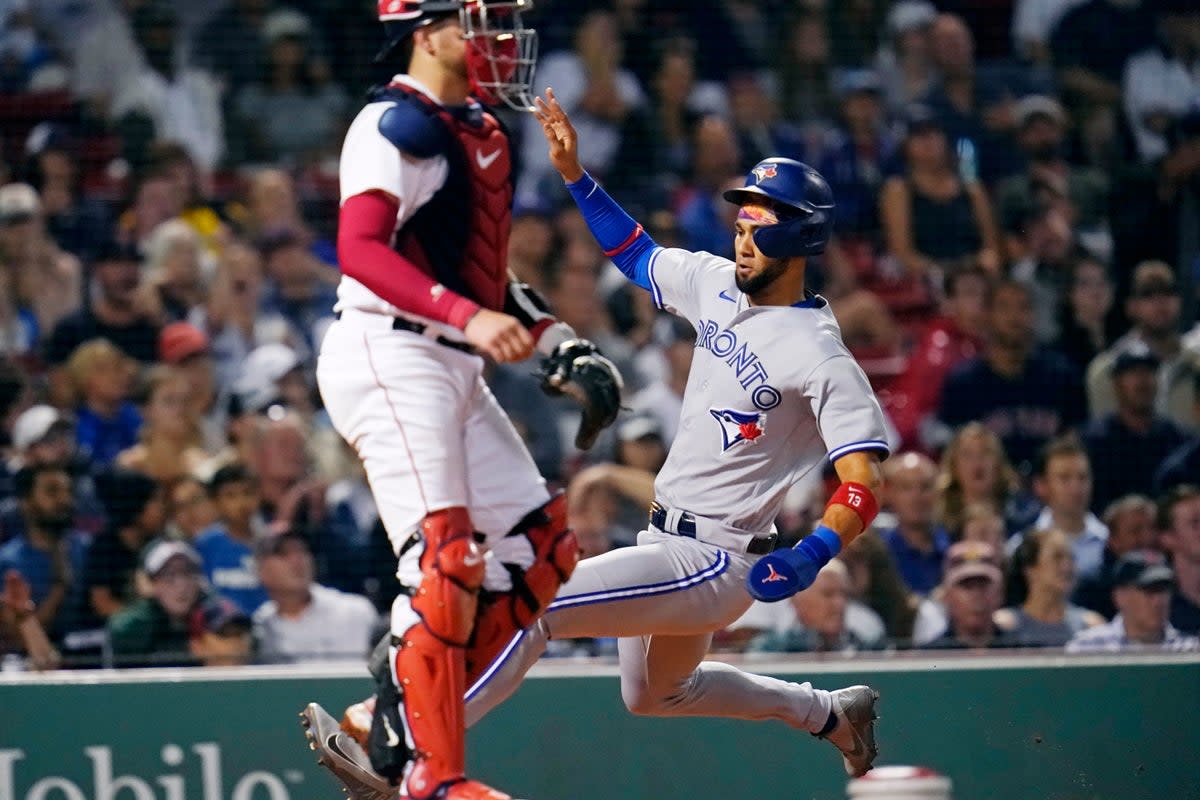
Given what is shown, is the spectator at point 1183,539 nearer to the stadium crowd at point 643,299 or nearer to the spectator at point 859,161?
the stadium crowd at point 643,299

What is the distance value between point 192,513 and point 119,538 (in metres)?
0.29

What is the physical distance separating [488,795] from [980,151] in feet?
22.5

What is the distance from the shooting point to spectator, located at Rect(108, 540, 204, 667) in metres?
6.98

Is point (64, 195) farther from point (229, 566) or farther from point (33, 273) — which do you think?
point (229, 566)

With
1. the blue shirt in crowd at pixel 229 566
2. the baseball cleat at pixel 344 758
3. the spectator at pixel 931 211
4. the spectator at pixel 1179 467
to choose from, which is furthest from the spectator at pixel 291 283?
the baseball cleat at pixel 344 758

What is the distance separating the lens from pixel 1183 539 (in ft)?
24.8

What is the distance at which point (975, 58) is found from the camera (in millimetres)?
10852

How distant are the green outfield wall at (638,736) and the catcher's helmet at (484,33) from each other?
2.08 meters

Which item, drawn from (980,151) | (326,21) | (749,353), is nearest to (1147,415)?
(980,151)

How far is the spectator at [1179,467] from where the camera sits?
8.17 m

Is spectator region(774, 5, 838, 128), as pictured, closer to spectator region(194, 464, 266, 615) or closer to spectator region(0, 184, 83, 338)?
spectator region(0, 184, 83, 338)

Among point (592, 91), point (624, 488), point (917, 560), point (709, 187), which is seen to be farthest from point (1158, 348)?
point (592, 91)

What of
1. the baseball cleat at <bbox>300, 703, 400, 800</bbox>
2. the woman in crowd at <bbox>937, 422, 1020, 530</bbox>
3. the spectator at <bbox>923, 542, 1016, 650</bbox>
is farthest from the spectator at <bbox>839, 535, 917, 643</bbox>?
the baseball cleat at <bbox>300, 703, 400, 800</bbox>

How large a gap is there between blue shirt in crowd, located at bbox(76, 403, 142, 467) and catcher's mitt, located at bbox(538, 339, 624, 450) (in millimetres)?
4393
